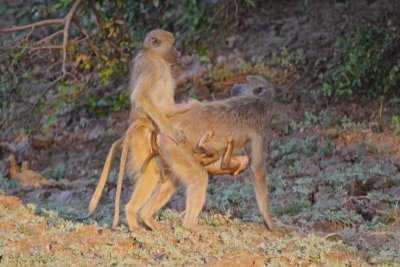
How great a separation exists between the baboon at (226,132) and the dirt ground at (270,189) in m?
0.23

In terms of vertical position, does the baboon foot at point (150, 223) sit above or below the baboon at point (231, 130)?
below

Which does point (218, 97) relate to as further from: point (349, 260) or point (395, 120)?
point (349, 260)

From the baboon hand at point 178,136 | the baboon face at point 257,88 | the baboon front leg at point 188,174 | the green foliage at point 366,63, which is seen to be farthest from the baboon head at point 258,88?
the green foliage at point 366,63

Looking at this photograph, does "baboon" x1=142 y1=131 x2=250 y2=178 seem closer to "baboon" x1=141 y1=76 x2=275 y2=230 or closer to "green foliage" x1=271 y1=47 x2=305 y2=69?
"baboon" x1=141 y1=76 x2=275 y2=230

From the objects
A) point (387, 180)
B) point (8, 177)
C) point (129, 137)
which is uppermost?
point (129, 137)

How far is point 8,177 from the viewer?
10.4 meters

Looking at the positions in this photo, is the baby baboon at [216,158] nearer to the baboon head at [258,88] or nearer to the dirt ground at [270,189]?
the dirt ground at [270,189]

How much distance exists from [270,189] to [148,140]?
1.95 m

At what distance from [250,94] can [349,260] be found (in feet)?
6.56

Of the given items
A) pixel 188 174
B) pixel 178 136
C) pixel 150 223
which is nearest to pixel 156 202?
pixel 150 223

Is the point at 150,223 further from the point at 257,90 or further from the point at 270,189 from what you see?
the point at 270,189

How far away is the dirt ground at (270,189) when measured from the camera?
641 centimetres

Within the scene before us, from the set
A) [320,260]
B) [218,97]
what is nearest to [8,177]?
[218,97]

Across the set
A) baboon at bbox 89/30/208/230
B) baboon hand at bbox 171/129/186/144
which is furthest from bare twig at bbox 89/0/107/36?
baboon hand at bbox 171/129/186/144
